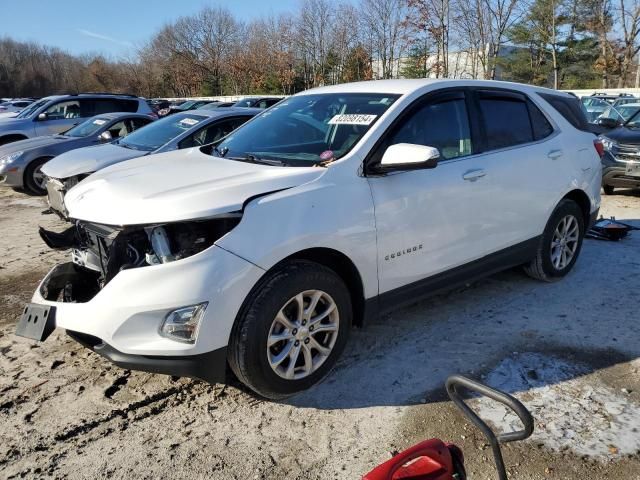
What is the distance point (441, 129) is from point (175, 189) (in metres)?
1.94

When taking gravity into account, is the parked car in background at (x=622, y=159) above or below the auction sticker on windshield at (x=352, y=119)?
below

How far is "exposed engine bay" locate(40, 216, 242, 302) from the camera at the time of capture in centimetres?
279

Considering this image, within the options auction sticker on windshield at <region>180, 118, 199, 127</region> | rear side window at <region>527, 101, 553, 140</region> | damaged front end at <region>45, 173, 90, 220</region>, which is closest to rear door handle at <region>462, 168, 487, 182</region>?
rear side window at <region>527, 101, 553, 140</region>

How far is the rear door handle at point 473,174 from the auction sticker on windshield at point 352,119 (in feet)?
2.67

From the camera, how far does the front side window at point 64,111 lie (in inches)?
504

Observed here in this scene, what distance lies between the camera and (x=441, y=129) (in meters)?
3.83

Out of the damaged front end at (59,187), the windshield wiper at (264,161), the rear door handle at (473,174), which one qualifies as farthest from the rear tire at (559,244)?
the damaged front end at (59,187)

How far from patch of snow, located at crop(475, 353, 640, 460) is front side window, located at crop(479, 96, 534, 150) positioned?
1.69 m

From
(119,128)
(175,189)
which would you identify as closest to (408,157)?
(175,189)

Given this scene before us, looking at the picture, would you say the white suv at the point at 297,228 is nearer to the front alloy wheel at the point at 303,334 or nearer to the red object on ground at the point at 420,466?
the front alloy wheel at the point at 303,334

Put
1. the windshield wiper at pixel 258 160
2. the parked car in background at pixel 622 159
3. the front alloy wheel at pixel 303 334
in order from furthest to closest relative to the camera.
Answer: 1. the parked car in background at pixel 622 159
2. the windshield wiper at pixel 258 160
3. the front alloy wheel at pixel 303 334

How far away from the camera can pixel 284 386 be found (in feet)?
9.99

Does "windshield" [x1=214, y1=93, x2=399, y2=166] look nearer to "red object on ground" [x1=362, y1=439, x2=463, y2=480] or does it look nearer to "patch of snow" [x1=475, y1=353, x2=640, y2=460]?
"patch of snow" [x1=475, y1=353, x2=640, y2=460]

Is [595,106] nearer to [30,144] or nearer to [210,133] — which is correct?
[210,133]
